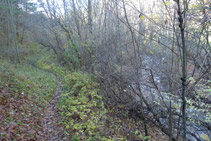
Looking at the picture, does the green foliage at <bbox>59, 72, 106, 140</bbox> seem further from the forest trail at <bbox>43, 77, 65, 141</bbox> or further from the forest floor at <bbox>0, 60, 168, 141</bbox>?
the forest trail at <bbox>43, 77, 65, 141</bbox>

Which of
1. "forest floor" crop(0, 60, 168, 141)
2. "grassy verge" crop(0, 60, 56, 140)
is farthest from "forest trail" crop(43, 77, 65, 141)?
"grassy verge" crop(0, 60, 56, 140)

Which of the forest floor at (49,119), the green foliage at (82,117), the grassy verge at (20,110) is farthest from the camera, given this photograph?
the green foliage at (82,117)

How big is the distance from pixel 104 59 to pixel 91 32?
2254 mm

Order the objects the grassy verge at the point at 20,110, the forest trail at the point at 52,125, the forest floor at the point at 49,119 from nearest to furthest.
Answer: the grassy verge at the point at 20,110 → the forest floor at the point at 49,119 → the forest trail at the point at 52,125

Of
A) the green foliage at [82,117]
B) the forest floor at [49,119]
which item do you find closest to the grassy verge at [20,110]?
the forest floor at [49,119]

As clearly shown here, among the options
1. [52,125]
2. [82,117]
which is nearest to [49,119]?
[52,125]

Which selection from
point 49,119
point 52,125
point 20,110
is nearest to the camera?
point 52,125

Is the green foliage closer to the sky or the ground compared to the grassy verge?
closer to the ground

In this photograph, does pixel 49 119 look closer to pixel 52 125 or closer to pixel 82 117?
pixel 52 125

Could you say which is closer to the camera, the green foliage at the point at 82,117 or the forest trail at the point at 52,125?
the forest trail at the point at 52,125

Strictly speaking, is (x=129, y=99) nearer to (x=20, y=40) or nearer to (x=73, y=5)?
(x=73, y=5)

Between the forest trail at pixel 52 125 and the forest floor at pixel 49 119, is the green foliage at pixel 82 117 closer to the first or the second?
the forest floor at pixel 49 119

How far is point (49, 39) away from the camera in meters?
21.3

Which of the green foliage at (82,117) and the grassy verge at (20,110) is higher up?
the grassy verge at (20,110)
